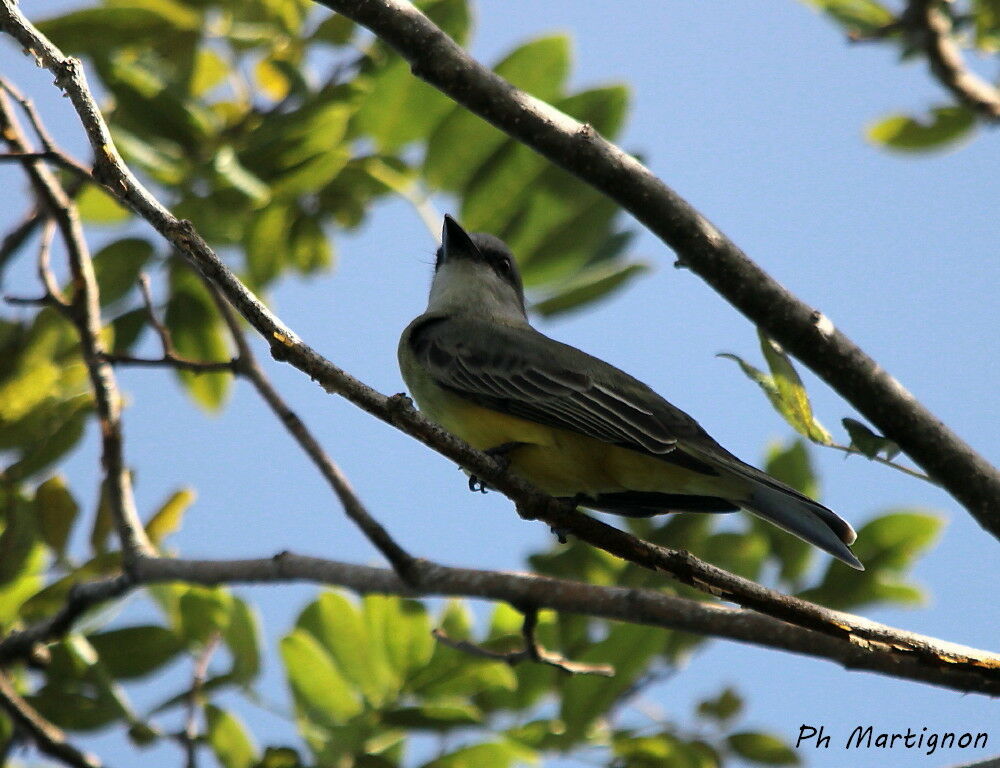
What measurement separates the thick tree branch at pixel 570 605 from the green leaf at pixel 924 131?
208cm

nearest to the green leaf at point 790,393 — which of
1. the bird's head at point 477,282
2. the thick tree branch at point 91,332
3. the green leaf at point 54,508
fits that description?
the bird's head at point 477,282

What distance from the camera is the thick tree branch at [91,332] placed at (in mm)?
4184

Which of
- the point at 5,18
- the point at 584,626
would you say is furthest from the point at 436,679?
the point at 5,18

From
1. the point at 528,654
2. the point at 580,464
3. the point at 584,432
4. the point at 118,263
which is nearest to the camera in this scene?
the point at 528,654

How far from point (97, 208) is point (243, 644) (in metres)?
1.97

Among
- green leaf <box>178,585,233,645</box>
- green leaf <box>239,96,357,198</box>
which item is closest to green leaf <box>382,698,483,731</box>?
green leaf <box>178,585,233,645</box>

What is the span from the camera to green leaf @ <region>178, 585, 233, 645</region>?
164 inches

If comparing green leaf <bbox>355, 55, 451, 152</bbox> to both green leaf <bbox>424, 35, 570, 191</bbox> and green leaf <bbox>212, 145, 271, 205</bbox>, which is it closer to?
green leaf <bbox>424, 35, 570, 191</bbox>

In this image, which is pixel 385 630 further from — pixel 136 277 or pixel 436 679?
pixel 136 277

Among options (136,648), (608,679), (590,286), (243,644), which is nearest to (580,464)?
(590,286)

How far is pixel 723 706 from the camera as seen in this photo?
3.98 m

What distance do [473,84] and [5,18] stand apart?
125 cm

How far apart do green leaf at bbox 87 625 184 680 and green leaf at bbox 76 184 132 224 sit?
1.73 m

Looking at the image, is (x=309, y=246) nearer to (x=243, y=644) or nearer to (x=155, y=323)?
(x=155, y=323)
